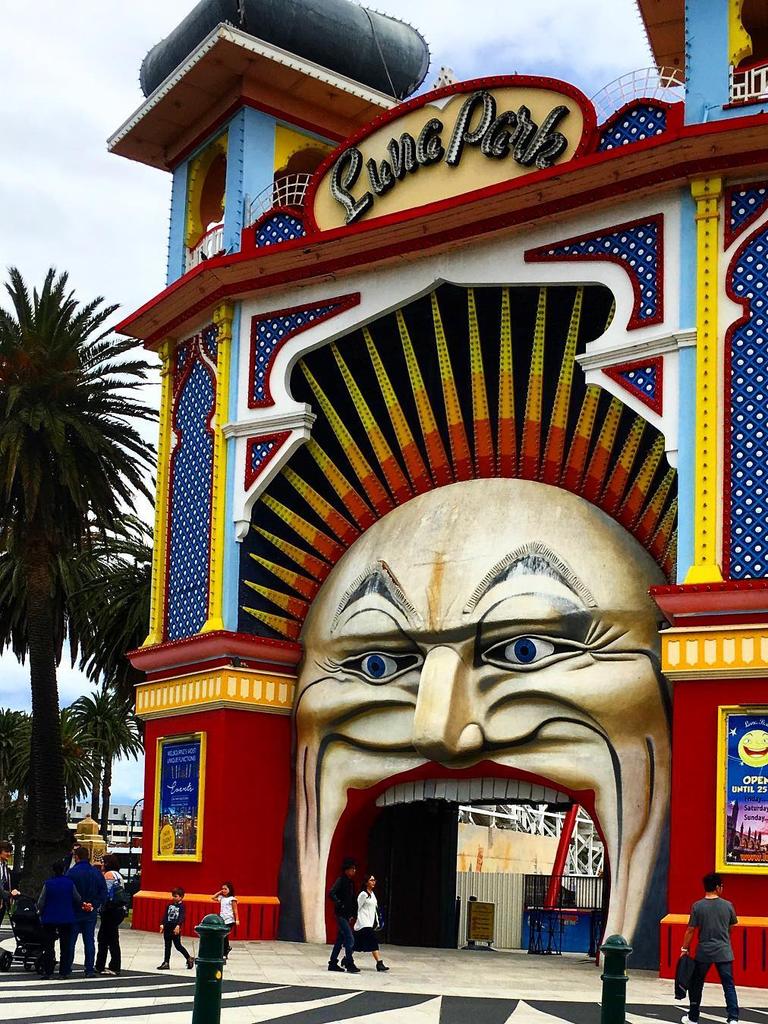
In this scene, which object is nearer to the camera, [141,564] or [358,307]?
[358,307]

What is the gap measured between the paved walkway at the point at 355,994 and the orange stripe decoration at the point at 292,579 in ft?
21.6

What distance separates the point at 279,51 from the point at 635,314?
1030 centimetres

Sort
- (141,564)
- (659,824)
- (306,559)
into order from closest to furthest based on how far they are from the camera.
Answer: (659,824) → (306,559) → (141,564)

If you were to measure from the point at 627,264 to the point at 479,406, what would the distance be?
3.69 meters

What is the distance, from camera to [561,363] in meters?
23.9

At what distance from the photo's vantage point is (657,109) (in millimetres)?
21688

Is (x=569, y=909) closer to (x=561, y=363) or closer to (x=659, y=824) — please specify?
(x=659, y=824)

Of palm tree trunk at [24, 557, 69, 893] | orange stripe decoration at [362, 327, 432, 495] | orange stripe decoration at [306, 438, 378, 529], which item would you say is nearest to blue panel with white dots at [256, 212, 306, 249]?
orange stripe decoration at [362, 327, 432, 495]

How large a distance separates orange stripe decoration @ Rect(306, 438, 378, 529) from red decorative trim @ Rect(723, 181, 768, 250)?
7.96 metres

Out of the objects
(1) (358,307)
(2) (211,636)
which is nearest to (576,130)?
(1) (358,307)

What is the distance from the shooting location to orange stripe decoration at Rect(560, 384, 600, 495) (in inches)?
896

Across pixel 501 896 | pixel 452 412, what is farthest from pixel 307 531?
pixel 501 896

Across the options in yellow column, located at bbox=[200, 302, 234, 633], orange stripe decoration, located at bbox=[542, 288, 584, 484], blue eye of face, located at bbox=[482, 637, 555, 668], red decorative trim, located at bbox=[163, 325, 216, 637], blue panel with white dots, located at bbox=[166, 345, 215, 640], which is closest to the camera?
blue eye of face, located at bbox=[482, 637, 555, 668]

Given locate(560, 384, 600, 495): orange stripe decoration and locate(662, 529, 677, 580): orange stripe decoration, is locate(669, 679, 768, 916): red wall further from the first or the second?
locate(560, 384, 600, 495): orange stripe decoration
